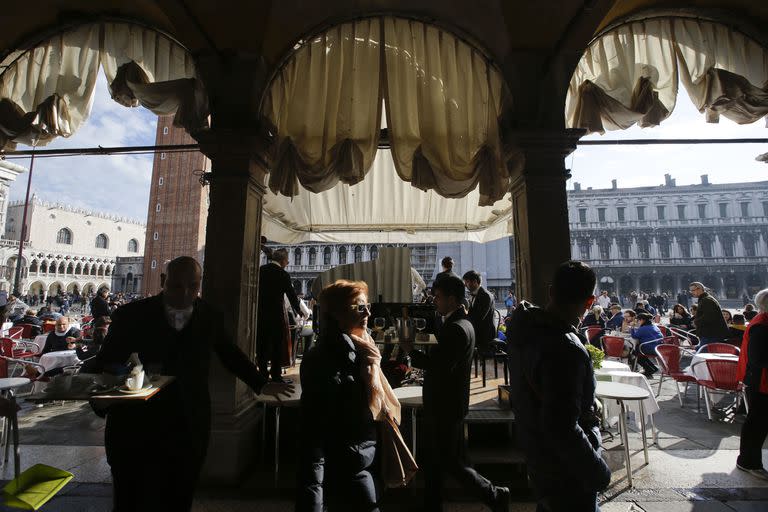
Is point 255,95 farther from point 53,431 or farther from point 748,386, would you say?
point 748,386

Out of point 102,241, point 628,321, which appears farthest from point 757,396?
point 102,241

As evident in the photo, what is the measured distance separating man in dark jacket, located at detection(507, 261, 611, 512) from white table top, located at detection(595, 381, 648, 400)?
5.74 ft

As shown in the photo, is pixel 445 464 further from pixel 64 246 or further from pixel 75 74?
pixel 64 246

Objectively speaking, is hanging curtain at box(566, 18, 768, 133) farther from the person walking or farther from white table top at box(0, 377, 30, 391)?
white table top at box(0, 377, 30, 391)

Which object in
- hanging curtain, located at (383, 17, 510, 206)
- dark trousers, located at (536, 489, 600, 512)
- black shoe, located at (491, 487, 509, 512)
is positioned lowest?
black shoe, located at (491, 487, 509, 512)

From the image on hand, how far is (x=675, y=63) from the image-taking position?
12.2ft

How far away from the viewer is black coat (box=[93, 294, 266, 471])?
1665 mm

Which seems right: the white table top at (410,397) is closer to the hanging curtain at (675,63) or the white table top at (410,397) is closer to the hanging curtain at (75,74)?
the hanging curtain at (675,63)

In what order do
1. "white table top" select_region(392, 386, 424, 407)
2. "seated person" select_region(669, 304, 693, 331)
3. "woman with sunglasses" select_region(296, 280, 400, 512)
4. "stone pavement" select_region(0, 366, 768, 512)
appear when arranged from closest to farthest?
"woman with sunglasses" select_region(296, 280, 400, 512)
"stone pavement" select_region(0, 366, 768, 512)
"white table top" select_region(392, 386, 424, 407)
"seated person" select_region(669, 304, 693, 331)

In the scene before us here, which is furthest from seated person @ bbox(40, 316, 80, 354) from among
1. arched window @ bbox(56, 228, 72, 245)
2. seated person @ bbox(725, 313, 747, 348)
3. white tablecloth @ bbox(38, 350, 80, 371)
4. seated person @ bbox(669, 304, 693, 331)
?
arched window @ bbox(56, 228, 72, 245)

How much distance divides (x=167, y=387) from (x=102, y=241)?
2948 inches

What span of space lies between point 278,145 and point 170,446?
2778 mm

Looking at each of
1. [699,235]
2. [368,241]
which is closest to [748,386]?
[368,241]

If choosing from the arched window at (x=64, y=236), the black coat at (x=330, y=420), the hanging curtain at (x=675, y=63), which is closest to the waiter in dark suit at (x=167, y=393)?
the black coat at (x=330, y=420)
